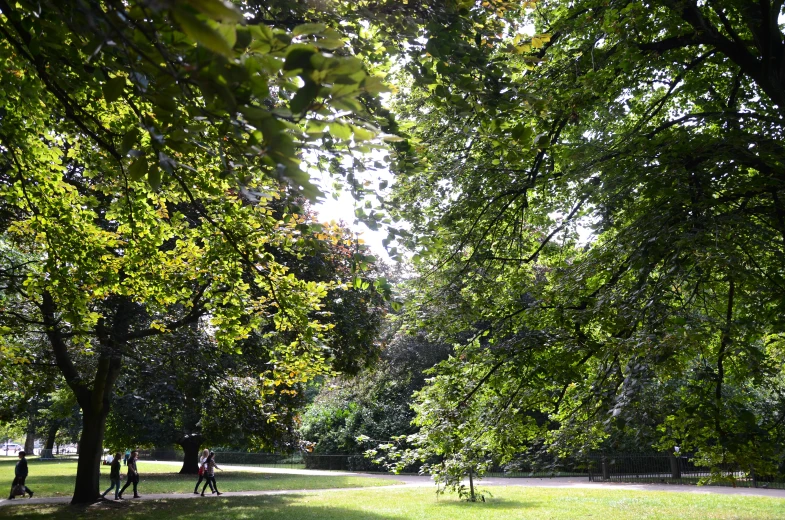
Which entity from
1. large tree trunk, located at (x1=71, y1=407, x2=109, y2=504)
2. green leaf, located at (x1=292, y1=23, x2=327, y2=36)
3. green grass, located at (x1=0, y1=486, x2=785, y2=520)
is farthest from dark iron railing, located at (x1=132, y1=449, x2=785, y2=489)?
green leaf, located at (x1=292, y1=23, x2=327, y2=36)

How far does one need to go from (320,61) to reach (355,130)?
11.7 inches

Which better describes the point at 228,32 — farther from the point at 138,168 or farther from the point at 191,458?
the point at 191,458

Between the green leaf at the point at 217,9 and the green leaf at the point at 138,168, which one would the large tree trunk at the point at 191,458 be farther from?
the green leaf at the point at 217,9

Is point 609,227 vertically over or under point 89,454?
over

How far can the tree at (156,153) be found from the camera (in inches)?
64.8

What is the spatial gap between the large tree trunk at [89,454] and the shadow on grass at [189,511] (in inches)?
16.5

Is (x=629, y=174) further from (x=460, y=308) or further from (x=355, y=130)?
(x=355, y=130)

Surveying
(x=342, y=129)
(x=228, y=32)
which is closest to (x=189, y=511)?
(x=342, y=129)

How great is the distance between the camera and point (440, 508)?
14617 mm

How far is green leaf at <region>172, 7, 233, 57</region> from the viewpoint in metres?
1.27

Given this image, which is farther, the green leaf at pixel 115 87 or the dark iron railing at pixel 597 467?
the dark iron railing at pixel 597 467

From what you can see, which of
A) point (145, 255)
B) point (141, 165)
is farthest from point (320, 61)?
point (145, 255)

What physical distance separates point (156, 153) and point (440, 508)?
1427 centimetres

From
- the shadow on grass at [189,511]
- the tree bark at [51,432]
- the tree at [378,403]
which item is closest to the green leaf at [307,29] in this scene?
the shadow on grass at [189,511]
